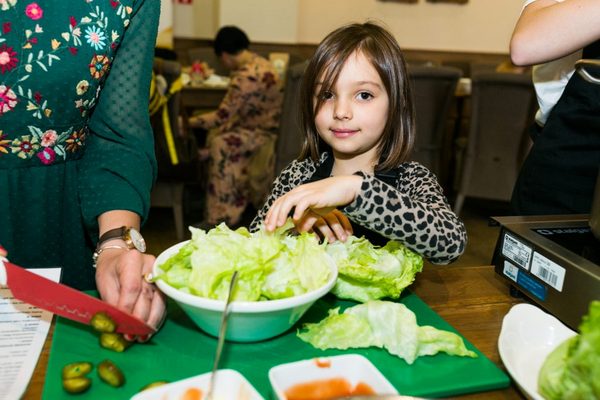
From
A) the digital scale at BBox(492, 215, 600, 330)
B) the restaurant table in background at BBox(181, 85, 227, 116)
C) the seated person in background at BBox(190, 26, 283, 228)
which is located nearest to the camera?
A: the digital scale at BBox(492, 215, 600, 330)

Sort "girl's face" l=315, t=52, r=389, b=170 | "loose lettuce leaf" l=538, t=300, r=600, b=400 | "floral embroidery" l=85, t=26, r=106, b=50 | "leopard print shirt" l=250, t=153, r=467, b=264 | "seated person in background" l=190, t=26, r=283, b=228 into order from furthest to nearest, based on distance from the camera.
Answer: "seated person in background" l=190, t=26, r=283, b=228 → "girl's face" l=315, t=52, r=389, b=170 → "floral embroidery" l=85, t=26, r=106, b=50 → "leopard print shirt" l=250, t=153, r=467, b=264 → "loose lettuce leaf" l=538, t=300, r=600, b=400

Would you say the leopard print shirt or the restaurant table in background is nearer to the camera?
the leopard print shirt

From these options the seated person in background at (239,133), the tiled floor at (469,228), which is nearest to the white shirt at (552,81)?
the tiled floor at (469,228)

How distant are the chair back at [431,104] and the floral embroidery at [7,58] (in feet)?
10.3

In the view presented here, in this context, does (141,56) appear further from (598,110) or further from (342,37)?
(598,110)

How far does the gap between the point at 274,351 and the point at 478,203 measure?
16.2 ft

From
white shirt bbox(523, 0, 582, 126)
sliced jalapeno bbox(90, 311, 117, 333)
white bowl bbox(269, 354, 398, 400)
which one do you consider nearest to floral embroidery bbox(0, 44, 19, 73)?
sliced jalapeno bbox(90, 311, 117, 333)

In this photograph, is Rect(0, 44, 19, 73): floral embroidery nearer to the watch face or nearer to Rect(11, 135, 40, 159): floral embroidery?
Rect(11, 135, 40, 159): floral embroidery

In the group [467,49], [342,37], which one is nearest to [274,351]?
[342,37]

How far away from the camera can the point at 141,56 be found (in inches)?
51.9

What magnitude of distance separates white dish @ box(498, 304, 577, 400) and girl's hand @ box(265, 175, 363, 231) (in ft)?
1.22

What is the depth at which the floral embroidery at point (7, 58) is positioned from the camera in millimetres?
1180

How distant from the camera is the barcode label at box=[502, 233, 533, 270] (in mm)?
1112

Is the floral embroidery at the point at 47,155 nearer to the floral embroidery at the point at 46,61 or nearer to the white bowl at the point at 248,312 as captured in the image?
the floral embroidery at the point at 46,61
